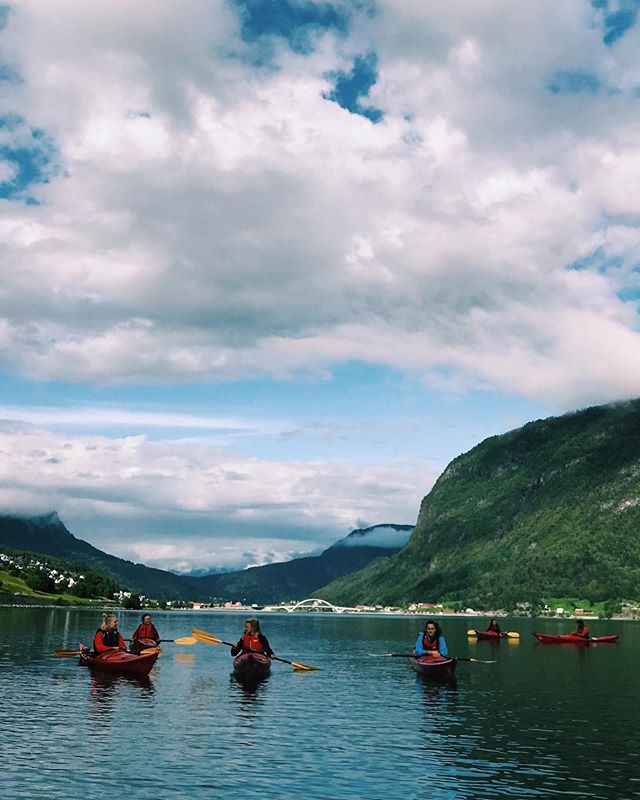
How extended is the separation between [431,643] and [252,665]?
48.8 ft

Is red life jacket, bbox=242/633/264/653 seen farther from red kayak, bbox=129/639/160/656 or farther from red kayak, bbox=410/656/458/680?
red kayak, bbox=410/656/458/680

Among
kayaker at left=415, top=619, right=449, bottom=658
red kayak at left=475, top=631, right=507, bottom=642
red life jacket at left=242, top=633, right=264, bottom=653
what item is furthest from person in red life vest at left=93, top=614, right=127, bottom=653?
red kayak at left=475, top=631, right=507, bottom=642

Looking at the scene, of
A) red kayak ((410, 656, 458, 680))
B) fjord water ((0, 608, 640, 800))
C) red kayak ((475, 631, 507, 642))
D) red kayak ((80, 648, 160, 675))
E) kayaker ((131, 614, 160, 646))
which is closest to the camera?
fjord water ((0, 608, 640, 800))

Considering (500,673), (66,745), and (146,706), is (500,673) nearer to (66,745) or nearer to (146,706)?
(146,706)

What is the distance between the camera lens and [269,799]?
89.4ft

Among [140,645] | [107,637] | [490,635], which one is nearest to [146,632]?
[140,645]

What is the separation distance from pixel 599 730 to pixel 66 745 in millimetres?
25526

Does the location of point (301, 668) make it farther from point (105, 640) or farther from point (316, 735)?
point (316, 735)

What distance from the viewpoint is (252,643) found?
213 feet

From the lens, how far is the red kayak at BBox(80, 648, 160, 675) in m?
60.8

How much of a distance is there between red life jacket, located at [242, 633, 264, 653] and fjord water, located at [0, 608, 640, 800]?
8.42ft

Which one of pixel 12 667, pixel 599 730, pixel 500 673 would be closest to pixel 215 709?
pixel 599 730

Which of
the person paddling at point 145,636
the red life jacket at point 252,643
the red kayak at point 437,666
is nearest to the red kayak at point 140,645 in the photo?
the person paddling at point 145,636

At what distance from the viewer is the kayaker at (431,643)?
67188 millimetres
